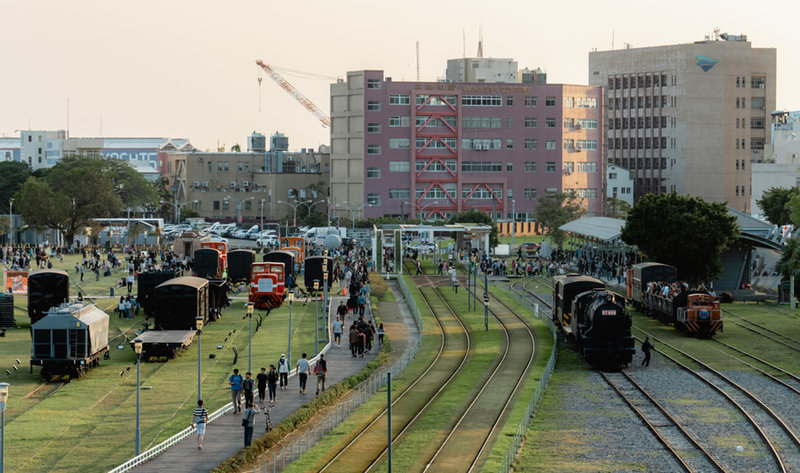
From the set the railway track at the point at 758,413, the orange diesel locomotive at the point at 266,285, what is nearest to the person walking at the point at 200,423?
the railway track at the point at 758,413

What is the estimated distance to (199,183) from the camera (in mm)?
193625

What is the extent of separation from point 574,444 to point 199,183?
166376mm

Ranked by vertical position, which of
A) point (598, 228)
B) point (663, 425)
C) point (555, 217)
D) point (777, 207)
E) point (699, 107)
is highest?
point (699, 107)

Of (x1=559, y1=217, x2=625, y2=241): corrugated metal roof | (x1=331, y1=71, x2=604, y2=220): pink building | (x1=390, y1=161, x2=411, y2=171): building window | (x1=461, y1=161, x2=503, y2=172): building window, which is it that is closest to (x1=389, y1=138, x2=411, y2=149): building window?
(x1=331, y1=71, x2=604, y2=220): pink building

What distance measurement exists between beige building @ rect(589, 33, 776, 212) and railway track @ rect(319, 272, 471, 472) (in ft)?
454

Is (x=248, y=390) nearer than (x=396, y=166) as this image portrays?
Yes

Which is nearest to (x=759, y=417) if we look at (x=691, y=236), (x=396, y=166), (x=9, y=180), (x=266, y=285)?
(x=691, y=236)

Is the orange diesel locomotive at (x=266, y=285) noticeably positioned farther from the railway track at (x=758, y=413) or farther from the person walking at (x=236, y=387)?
the person walking at (x=236, y=387)

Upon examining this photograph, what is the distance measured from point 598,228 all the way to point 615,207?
67.1 m

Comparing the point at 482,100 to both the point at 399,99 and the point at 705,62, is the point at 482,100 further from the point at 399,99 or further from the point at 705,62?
the point at 705,62

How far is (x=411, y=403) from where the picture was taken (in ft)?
130

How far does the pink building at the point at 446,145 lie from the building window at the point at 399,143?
16 centimetres

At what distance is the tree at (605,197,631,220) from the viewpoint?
16125cm

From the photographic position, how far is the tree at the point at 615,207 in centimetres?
16125
